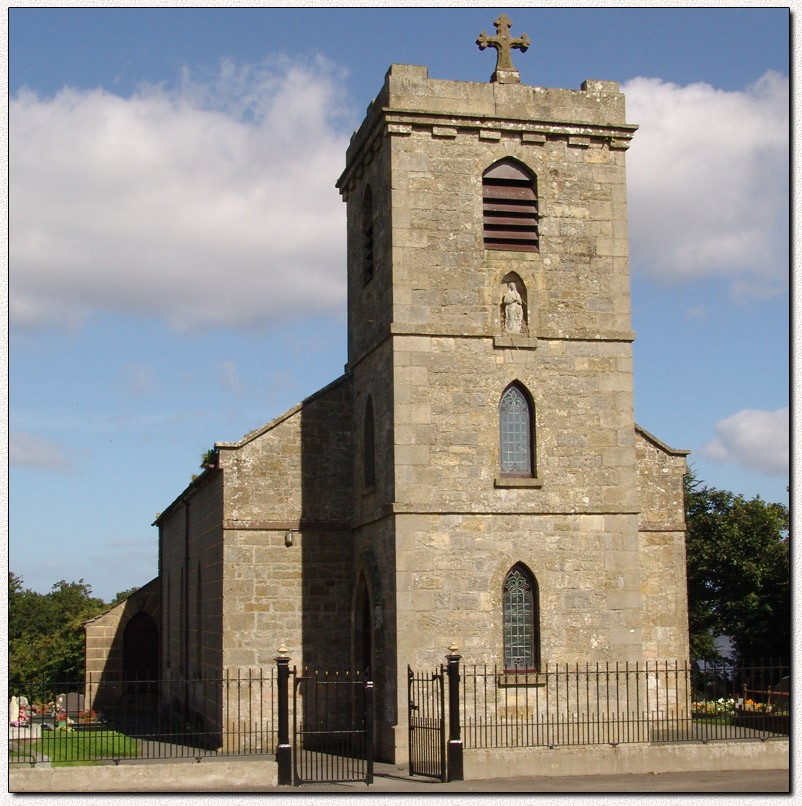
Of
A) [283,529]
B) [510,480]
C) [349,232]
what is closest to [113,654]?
[283,529]

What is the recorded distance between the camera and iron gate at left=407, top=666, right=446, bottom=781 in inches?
663

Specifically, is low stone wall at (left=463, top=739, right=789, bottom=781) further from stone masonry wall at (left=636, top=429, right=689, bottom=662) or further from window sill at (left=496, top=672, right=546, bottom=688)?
stone masonry wall at (left=636, top=429, right=689, bottom=662)

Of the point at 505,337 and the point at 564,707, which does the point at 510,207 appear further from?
the point at 564,707

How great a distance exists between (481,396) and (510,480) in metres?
1.55

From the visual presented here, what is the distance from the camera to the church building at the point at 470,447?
62.3 ft

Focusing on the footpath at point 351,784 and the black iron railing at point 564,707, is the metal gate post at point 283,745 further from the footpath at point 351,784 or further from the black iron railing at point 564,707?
the black iron railing at point 564,707

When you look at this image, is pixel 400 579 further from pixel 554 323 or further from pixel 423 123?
pixel 423 123

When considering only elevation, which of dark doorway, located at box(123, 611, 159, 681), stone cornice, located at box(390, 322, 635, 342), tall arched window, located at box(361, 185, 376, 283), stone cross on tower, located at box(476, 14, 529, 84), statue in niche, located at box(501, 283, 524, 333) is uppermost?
stone cross on tower, located at box(476, 14, 529, 84)

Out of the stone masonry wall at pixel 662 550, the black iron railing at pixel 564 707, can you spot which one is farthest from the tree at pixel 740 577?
the black iron railing at pixel 564 707

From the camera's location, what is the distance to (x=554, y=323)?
65.9ft

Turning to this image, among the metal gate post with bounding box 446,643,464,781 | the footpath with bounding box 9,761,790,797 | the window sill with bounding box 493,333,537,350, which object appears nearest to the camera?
the footpath with bounding box 9,761,790,797

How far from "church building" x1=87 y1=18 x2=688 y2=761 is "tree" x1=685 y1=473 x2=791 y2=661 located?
15406mm

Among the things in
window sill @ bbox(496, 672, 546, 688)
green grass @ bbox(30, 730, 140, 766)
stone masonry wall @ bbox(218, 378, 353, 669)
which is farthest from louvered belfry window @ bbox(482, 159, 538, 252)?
green grass @ bbox(30, 730, 140, 766)

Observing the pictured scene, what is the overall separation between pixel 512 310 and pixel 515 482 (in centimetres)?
311
